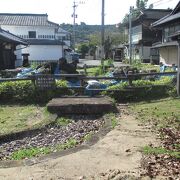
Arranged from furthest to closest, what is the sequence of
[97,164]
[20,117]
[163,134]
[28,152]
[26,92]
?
[26,92], [20,117], [163,134], [28,152], [97,164]

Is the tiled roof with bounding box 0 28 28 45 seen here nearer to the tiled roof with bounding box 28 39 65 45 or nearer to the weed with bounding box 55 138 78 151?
the tiled roof with bounding box 28 39 65 45

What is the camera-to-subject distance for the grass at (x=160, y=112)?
1019cm

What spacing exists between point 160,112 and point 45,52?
44537 mm

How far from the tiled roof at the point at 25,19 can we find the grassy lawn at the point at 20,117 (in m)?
47.6

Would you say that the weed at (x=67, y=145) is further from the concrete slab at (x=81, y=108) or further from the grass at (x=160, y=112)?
the concrete slab at (x=81, y=108)

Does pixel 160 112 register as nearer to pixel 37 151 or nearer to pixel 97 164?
pixel 37 151

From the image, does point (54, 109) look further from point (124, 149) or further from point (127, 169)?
point (127, 169)

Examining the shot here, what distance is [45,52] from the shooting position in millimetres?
54906

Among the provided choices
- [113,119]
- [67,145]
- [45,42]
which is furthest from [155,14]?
[67,145]

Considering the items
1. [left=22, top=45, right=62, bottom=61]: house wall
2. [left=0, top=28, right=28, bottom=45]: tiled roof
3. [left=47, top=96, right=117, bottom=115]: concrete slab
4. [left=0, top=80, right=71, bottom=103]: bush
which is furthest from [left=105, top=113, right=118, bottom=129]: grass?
[left=22, top=45, right=62, bottom=61]: house wall

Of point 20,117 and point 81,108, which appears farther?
point 81,108

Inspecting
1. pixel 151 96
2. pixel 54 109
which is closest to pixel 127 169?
pixel 54 109

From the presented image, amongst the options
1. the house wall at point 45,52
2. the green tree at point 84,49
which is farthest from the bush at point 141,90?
the green tree at point 84,49

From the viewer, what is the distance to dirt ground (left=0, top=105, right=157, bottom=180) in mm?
6184
